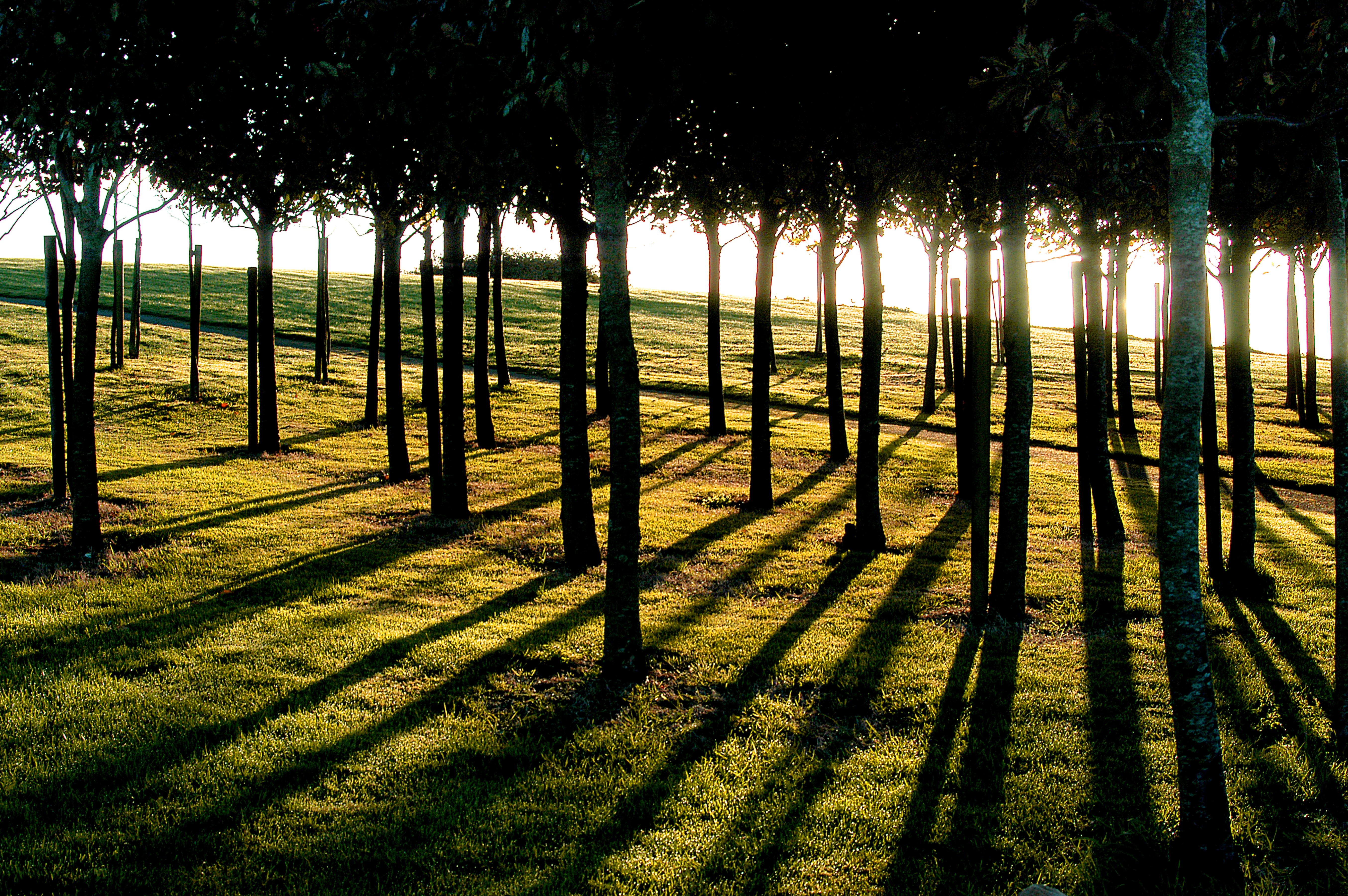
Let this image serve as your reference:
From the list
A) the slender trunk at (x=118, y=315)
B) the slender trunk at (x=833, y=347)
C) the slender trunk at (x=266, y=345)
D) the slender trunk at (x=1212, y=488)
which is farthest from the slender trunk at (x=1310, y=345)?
the slender trunk at (x=118, y=315)

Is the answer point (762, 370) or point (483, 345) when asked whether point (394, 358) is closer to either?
point (483, 345)

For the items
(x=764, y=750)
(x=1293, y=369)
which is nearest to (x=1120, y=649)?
(x=764, y=750)

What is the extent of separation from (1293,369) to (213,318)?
4147cm

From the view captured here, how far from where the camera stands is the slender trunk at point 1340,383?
20.3 ft

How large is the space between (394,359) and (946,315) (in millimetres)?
18731

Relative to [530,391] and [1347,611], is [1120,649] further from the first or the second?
[530,391]

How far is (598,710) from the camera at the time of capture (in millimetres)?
6957

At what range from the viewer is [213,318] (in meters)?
38.8

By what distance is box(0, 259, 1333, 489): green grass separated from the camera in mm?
25672

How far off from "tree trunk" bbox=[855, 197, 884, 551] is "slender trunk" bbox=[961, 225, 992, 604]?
2.94 metres

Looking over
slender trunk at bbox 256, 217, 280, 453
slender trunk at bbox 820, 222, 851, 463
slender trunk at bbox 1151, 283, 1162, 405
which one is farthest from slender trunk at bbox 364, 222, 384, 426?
slender trunk at bbox 1151, 283, 1162, 405

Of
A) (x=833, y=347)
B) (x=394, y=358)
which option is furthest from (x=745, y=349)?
(x=394, y=358)

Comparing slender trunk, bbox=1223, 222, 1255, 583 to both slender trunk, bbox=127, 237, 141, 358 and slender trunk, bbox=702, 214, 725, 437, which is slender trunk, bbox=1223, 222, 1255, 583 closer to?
slender trunk, bbox=702, 214, 725, 437

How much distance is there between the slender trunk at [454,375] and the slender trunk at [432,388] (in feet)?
0.69
